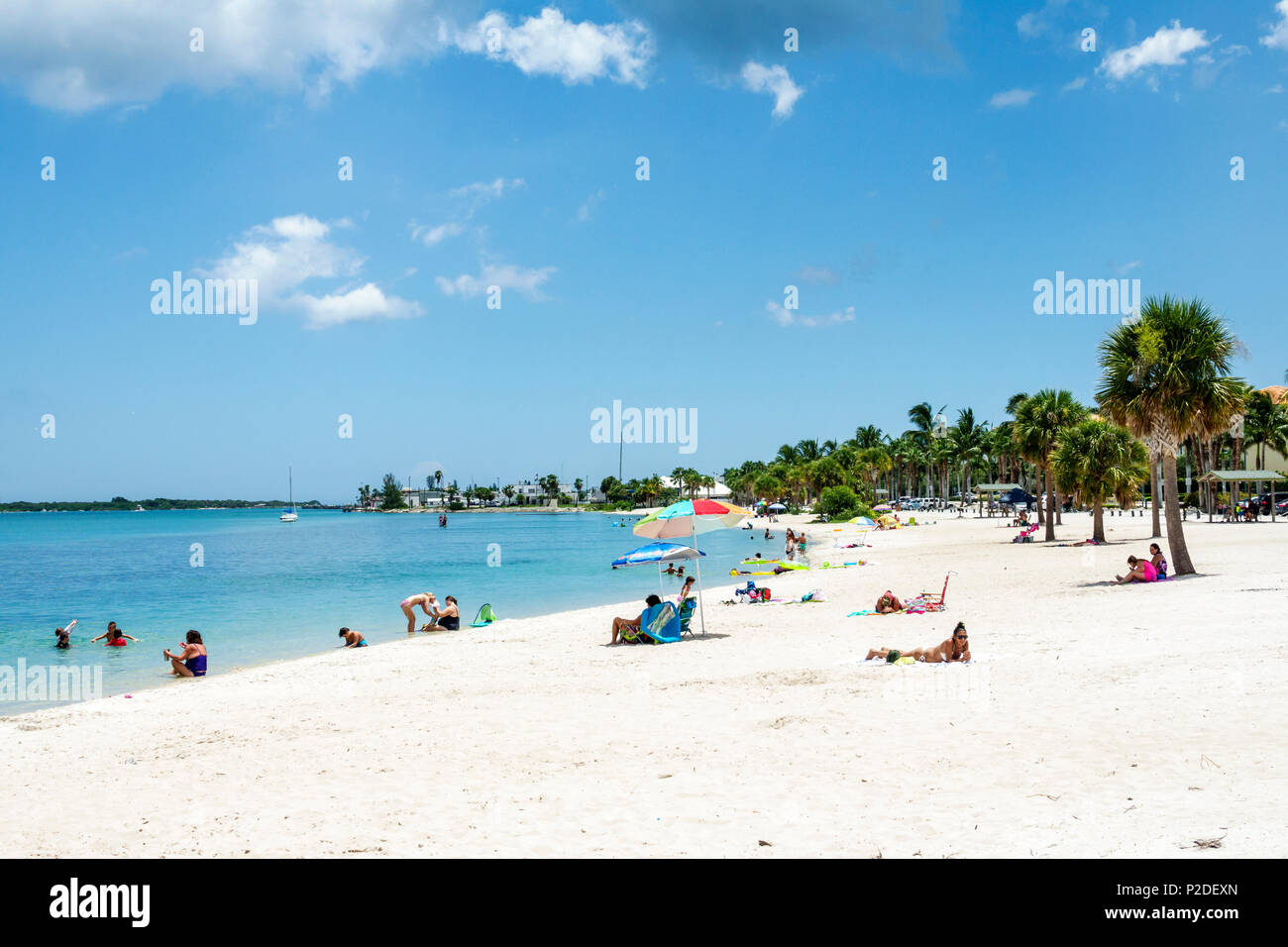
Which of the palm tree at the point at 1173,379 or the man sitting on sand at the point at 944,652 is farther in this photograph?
the palm tree at the point at 1173,379

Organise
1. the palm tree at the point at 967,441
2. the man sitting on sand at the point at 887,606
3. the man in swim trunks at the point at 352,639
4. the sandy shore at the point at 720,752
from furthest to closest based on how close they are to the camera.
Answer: the palm tree at the point at 967,441 → the man in swim trunks at the point at 352,639 → the man sitting on sand at the point at 887,606 → the sandy shore at the point at 720,752

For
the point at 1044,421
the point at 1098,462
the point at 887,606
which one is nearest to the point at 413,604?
the point at 887,606

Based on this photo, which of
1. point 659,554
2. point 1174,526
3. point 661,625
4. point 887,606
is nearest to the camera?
point 661,625

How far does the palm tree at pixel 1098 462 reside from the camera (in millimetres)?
30328

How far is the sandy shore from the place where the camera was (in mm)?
5297

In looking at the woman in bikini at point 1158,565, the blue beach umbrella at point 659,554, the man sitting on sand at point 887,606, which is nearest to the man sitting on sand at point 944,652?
the blue beach umbrella at point 659,554

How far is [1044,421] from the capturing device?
35.0m

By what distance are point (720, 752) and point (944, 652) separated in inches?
197

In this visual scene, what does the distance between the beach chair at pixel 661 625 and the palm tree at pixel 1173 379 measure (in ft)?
35.8

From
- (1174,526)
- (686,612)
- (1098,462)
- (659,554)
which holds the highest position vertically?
(1098,462)

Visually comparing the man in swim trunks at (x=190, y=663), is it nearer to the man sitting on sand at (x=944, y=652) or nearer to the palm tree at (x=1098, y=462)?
the man sitting on sand at (x=944, y=652)

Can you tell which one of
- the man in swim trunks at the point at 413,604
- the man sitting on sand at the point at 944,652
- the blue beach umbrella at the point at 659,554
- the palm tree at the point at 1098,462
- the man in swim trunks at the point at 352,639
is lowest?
the man in swim trunks at the point at 352,639

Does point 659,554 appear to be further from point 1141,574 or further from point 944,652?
point 1141,574

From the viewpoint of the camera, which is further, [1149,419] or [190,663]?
[1149,419]
